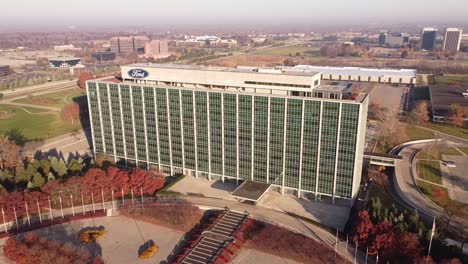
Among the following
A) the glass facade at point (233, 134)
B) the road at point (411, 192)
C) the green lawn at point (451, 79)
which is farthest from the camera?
the green lawn at point (451, 79)

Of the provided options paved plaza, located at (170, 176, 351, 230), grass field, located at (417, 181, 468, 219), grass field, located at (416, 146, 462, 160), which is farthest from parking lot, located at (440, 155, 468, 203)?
paved plaza, located at (170, 176, 351, 230)

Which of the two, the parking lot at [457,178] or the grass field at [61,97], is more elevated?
the grass field at [61,97]

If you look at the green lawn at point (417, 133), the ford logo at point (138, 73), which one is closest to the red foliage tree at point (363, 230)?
the ford logo at point (138, 73)

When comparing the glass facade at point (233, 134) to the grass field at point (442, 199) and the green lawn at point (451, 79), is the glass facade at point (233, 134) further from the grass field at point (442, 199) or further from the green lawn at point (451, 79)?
the green lawn at point (451, 79)

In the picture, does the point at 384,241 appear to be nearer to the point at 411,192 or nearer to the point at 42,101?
the point at 411,192

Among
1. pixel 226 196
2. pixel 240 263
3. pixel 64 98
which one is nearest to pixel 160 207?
pixel 226 196

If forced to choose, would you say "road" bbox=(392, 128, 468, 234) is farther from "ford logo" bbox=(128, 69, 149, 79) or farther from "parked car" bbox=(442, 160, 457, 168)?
"ford logo" bbox=(128, 69, 149, 79)

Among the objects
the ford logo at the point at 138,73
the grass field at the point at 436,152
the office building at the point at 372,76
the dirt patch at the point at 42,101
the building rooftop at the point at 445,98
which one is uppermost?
the ford logo at the point at 138,73

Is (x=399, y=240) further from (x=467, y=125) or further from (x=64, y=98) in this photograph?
(x=64, y=98)
